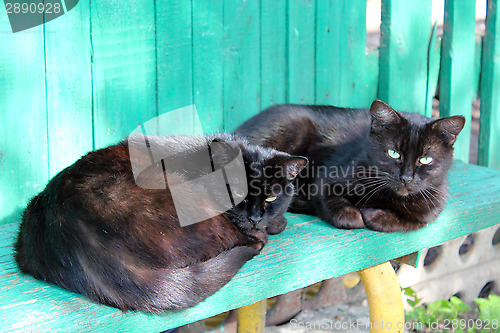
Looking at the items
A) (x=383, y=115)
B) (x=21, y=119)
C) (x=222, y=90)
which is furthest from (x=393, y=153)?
(x=21, y=119)

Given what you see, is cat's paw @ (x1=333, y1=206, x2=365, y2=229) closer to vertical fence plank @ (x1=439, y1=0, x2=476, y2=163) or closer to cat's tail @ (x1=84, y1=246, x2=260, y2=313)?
cat's tail @ (x1=84, y1=246, x2=260, y2=313)

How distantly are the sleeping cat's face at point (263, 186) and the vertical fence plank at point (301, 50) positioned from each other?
3.70 ft

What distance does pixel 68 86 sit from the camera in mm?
2246

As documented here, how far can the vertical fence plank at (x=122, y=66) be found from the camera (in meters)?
2.29

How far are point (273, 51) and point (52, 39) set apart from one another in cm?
124

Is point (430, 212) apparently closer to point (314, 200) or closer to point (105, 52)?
point (314, 200)

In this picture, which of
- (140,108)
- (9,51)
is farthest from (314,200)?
(9,51)

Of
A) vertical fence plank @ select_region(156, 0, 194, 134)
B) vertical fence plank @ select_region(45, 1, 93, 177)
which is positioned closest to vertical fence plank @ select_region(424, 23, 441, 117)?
vertical fence plank @ select_region(156, 0, 194, 134)

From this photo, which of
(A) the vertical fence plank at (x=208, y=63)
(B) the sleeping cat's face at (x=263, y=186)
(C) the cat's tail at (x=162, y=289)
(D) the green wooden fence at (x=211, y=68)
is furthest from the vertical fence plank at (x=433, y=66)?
(C) the cat's tail at (x=162, y=289)

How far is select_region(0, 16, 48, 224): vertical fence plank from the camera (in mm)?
2094

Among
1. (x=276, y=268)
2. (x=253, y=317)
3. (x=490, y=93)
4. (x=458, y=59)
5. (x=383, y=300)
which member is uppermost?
(x=458, y=59)

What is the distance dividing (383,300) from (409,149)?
706mm

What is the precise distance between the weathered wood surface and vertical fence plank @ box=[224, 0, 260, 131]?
769mm

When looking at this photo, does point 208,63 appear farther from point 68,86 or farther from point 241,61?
point 68,86
